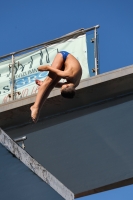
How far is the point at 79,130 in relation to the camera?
15.6 m

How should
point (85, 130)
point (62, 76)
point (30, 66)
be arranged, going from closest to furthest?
point (62, 76) < point (85, 130) < point (30, 66)

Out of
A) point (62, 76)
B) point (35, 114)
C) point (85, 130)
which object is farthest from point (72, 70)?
point (85, 130)

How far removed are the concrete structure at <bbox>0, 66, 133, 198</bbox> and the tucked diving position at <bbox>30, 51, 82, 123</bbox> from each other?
170 inches

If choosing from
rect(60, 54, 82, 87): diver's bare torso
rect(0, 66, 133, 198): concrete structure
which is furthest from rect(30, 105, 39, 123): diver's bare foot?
rect(0, 66, 133, 198): concrete structure

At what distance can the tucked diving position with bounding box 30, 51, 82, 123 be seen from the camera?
1003cm

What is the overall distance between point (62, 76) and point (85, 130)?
5.68m

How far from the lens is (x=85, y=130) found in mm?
15633

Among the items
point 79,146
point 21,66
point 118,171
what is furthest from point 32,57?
point 118,171

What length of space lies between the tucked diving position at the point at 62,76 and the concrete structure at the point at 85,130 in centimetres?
431

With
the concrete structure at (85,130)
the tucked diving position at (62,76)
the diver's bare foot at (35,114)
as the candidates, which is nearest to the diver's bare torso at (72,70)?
the tucked diving position at (62,76)

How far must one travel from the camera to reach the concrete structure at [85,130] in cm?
1519

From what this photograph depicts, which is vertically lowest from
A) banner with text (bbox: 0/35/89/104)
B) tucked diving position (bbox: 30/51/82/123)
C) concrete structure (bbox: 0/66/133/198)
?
tucked diving position (bbox: 30/51/82/123)

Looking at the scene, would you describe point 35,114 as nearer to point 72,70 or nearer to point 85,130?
point 72,70

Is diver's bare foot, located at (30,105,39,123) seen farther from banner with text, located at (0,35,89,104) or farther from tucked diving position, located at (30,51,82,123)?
banner with text, located at (0,35,89,104)
